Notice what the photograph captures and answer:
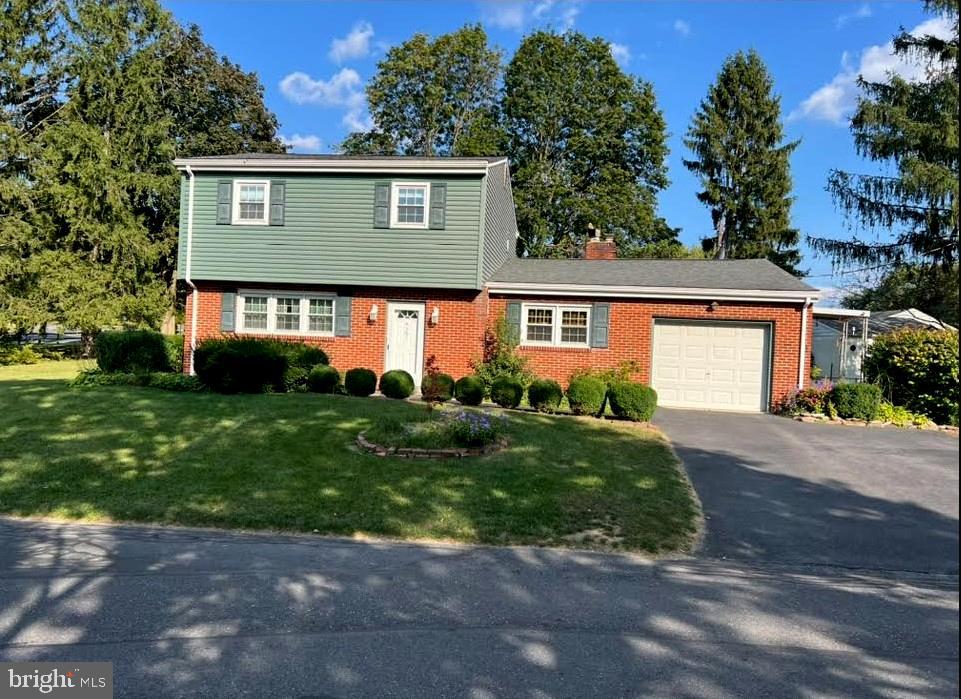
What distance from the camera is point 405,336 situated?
1605 cm

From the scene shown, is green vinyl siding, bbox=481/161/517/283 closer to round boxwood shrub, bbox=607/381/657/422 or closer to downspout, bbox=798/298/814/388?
round boxwood shrub, bbox=607/381/657/422

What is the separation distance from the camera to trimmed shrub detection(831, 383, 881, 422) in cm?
1248

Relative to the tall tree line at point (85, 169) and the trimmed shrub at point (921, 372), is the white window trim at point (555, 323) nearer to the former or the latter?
the trimmed shrub at point (921, 372)

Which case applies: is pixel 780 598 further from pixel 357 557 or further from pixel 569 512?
pixel 357 557

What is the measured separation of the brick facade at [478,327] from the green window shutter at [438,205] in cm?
165

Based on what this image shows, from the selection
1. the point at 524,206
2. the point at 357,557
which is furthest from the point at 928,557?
the point at 524,206

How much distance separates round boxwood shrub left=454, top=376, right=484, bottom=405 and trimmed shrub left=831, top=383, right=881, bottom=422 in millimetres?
7336

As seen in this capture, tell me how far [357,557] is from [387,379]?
844cm

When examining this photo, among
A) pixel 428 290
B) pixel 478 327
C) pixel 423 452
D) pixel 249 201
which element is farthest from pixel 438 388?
pixel 249 201

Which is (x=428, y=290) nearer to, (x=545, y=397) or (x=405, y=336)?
(x=405, y=336)

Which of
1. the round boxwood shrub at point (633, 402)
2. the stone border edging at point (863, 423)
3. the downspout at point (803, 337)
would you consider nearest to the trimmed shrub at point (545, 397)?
the round boxwood shrub at point (633, 402)

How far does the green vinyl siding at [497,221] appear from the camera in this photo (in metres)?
15.9

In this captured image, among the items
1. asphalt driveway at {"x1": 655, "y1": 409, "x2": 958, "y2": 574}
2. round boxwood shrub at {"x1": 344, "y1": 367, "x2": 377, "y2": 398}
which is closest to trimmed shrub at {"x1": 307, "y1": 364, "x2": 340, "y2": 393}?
round boxwood shrub at {"x1": 344, "y1": 367, "x2": 377, "y2": 398}

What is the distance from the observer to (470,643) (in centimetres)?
357
